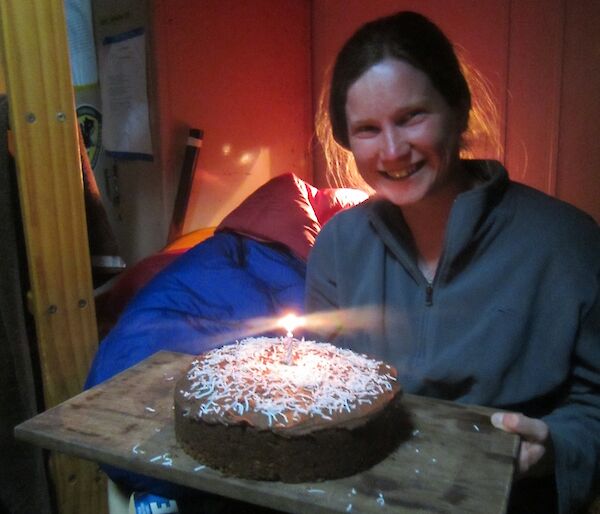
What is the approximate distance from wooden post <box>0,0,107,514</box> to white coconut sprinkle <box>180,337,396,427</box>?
483 mm

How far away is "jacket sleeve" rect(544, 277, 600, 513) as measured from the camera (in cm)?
97

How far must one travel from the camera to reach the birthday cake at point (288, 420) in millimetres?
815

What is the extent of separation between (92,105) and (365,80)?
1.49 meters

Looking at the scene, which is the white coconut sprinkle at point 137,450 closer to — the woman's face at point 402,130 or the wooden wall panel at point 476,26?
the woman's face at point 402,130

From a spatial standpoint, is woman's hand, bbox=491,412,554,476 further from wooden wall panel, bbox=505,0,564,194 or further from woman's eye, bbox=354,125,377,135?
wooden wall panel, bbox=505,0,564,194

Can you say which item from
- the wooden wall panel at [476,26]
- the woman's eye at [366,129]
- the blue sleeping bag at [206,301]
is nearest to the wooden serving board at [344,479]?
the blue sleeping bag at [206,301]

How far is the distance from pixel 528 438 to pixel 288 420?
392mm

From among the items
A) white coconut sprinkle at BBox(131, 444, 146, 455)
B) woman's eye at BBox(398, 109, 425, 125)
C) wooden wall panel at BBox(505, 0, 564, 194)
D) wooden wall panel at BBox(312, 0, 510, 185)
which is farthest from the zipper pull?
wooden wall panel at BBox(505, 0, 564, 194)

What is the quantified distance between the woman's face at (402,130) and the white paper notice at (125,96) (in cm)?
122

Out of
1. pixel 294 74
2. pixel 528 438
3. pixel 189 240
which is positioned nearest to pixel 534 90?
pixel 294 74

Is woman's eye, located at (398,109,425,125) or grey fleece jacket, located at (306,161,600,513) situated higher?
woman's eye, located at (398,109,425,125)

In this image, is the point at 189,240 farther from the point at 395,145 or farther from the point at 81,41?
the point at 395,145

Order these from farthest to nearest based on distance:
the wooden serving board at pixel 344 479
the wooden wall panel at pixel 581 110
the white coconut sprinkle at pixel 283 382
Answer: the wooden wall panel at pixel 581 110 → the white coconut sprinkle at pixel 283 382 → the wooden serving board at pixel 344 479

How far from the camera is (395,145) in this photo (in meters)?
1.10
